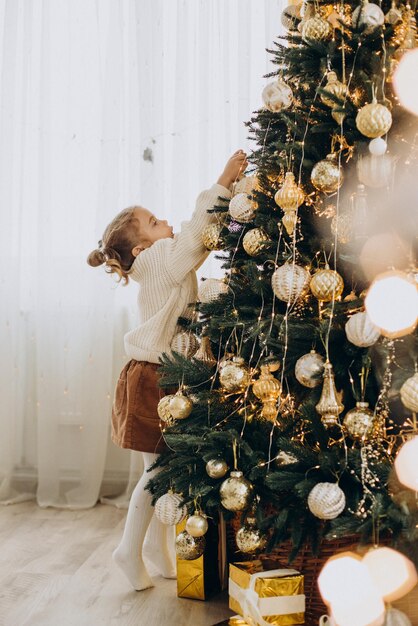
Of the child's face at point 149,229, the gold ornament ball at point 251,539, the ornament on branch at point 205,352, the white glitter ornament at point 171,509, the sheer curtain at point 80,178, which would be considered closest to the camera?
the gold ornament ball at point 251,539

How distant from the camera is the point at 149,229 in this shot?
179 cm

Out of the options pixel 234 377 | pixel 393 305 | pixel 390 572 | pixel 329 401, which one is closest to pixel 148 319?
pixel 234 377

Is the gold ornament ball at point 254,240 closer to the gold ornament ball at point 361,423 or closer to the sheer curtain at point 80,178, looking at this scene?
the gold ornament ball at point 361,423

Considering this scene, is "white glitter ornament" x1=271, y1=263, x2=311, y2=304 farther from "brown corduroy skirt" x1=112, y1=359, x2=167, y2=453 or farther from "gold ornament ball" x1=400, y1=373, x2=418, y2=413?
"brown corduroy skirt" x1=112, y1=359, x2=167, y2=453

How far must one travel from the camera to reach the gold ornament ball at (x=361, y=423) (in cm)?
117

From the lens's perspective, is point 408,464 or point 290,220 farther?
point 290,220

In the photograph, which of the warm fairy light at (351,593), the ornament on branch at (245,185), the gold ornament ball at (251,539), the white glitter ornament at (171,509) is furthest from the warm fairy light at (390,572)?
the ornament on branch at (245,185)

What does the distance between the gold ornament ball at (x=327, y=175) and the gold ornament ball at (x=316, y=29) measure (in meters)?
0.25

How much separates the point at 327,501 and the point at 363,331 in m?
0.30

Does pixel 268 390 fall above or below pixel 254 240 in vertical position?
below

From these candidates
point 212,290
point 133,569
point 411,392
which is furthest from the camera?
point 133,569

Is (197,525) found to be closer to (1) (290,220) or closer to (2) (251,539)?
(2) (251,539)

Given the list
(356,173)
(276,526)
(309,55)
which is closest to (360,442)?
(276,526)

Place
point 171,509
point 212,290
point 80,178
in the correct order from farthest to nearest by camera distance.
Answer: point 80,178, point 212,290, point 171,509
